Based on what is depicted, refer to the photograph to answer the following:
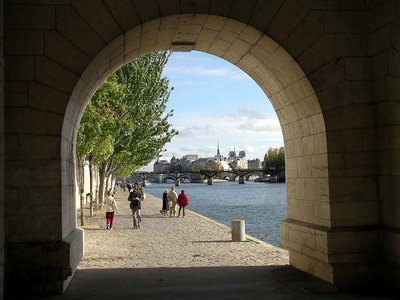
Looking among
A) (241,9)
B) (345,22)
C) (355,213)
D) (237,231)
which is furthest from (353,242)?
(237,231)

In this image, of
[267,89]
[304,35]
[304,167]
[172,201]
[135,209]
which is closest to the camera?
[304,35]

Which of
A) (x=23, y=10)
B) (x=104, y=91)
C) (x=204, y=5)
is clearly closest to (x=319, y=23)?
(x=204, y=5)

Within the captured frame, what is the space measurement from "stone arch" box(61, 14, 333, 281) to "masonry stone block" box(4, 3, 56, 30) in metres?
0.83

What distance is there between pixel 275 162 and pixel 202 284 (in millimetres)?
114396

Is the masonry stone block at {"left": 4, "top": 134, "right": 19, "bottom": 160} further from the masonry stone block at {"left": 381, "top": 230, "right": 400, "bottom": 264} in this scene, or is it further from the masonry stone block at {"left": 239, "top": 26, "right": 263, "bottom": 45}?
the masonry stone block at {"left": 381, "top": 230, "right": 400, "bottom": 264}

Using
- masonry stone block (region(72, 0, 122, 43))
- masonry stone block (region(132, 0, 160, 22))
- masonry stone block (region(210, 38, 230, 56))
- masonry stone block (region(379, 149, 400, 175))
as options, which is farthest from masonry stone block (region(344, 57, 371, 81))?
masonry stone block (region(72, 0, 122, 43))

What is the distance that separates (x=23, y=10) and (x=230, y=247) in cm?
908

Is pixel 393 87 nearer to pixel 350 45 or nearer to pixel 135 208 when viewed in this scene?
pixel 350 45

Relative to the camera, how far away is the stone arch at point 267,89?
24.2ft

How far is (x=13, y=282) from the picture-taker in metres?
6.40

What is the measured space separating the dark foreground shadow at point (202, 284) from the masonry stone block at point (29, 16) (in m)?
3.77

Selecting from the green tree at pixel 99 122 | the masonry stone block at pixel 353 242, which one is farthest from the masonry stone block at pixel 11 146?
the green tree at pixel 99 122

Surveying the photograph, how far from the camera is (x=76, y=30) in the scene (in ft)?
22.4

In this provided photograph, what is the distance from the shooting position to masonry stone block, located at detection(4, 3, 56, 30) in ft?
22.0
